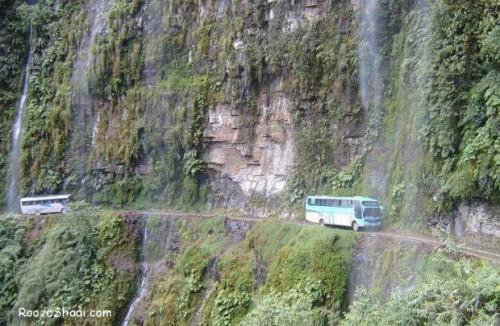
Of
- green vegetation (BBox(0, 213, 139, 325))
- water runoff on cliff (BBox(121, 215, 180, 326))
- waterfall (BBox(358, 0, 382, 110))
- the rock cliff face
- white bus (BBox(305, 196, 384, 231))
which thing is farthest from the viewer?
green vegetation (BBox(0, 213, 139, 325))

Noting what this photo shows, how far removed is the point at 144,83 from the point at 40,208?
6510 mm

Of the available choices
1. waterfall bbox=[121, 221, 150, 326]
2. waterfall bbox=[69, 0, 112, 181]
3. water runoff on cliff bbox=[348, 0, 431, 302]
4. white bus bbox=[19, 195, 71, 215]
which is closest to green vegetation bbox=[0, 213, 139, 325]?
waterfall bbox=[121, 221, 150, 326]

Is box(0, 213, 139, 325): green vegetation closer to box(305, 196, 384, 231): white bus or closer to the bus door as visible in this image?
box(305, 196, 384, 231): white bus

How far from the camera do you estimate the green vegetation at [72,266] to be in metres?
17.3

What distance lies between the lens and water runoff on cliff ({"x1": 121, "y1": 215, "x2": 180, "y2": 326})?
17.2 meters

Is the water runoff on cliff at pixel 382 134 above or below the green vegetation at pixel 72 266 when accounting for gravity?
above

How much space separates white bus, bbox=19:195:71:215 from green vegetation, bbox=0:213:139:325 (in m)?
2.16

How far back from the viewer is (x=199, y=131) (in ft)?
68.3

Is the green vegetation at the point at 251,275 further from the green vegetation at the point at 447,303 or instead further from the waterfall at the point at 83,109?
the waterfall at the point at 83,109

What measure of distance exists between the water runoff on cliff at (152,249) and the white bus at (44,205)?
528cm

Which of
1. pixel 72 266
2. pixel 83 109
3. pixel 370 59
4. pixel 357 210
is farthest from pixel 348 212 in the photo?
pixel 83 109

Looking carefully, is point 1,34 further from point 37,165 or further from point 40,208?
point 40,208

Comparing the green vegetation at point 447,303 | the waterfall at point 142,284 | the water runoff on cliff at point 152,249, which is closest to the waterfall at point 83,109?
the water runoff on cliff at point 152,249

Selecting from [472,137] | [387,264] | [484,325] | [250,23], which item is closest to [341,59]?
[250,23]
